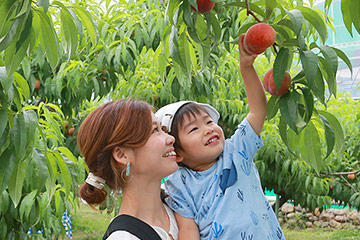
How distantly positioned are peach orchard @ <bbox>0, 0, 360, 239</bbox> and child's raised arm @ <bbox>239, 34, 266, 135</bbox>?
0.15ft

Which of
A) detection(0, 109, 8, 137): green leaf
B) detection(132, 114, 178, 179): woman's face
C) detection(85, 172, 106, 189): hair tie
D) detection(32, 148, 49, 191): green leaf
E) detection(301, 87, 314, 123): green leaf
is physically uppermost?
detection(301, 87, 314, 123): green leaf

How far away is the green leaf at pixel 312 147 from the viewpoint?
0.85 meters

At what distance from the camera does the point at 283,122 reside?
2.82ft

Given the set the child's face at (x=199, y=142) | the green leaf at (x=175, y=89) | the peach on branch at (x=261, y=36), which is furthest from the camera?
the green leaf at (x=175, y=89)

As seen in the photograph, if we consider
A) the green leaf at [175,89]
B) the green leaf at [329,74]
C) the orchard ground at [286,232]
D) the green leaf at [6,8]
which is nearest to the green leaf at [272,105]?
the green leaf at [329,74]

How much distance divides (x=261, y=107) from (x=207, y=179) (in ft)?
0.81

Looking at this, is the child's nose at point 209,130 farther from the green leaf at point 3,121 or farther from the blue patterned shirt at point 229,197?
the green leaf at point 3,121

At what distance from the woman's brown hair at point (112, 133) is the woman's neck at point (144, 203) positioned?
0.13 feet

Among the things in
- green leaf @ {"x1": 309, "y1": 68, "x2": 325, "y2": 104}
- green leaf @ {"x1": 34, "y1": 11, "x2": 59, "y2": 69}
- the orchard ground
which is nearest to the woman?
green leaf @ {"x1": 34, "y1": 11, "x2": 59, "y2": 69}

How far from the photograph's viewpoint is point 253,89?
1092mm

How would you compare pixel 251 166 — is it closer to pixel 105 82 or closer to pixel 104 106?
pixel 104 106

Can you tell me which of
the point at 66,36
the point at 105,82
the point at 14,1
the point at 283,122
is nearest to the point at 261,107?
the point at 283,122

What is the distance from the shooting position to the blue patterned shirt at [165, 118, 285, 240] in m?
1.17

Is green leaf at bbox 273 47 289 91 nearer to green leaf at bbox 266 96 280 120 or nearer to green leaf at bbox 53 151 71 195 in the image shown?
green leaf at bbox 266 96 280 120
